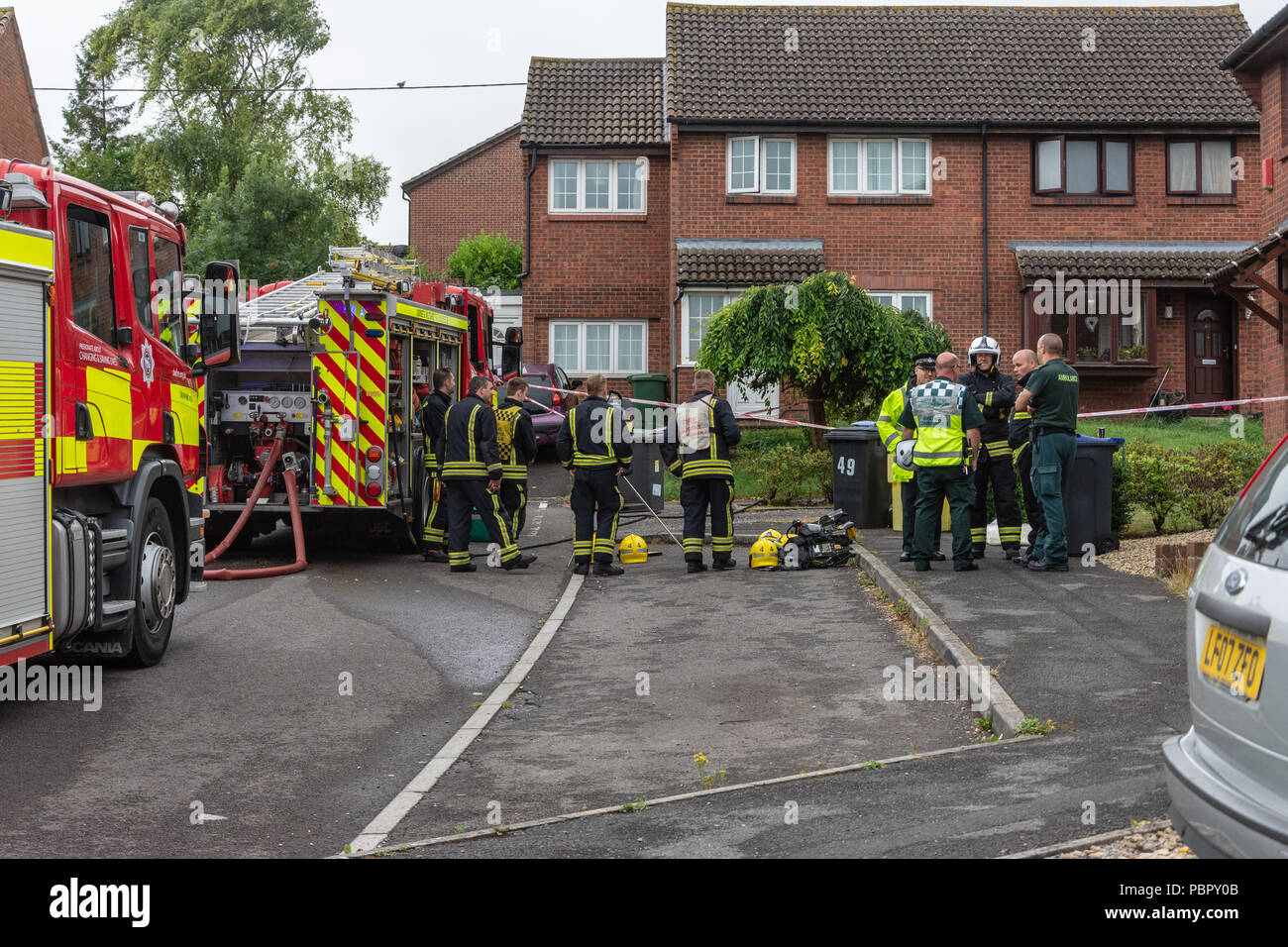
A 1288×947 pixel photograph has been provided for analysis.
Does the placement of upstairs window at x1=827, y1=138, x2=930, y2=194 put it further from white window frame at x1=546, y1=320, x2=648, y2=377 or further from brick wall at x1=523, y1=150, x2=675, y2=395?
white window frame at x1=546, y1=320, x2=648, y2=377

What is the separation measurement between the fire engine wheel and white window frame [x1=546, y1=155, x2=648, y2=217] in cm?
2293

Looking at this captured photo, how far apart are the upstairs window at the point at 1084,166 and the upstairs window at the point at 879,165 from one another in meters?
2.33

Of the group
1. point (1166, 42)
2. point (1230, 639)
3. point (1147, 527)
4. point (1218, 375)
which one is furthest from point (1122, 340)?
point (1230, 639)

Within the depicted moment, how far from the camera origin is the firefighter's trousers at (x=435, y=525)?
15312 mm

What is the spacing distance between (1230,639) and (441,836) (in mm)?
3179

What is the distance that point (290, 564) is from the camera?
1463 cm

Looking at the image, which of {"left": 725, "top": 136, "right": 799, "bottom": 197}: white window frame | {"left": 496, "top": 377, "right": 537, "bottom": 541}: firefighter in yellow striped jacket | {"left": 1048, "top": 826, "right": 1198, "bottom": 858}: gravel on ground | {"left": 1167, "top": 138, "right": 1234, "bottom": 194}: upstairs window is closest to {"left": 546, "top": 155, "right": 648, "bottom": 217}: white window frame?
{"left": 725, "top": 136, "right": 799, "bottom": 197}: white window frame

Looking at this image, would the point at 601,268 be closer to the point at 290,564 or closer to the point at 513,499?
the point at 513,499

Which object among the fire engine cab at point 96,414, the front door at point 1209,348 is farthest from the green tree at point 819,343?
the fire engine cab at point 96,414

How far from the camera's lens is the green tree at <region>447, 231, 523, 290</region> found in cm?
4412

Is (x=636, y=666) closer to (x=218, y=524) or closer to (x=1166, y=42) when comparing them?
(x=218, y=524)

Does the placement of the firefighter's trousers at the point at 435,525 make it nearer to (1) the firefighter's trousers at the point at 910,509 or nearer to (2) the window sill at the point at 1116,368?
(1) the firefighter's trousers at the point at 910,509

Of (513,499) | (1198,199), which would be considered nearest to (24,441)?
(513,499)

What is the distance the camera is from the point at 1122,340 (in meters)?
29.6
